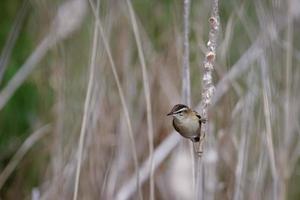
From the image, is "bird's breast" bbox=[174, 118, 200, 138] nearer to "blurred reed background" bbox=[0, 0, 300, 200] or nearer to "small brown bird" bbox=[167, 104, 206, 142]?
"small brown bird" bbox=[167, 104, 206, 142]

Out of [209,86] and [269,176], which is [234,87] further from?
[209,86]

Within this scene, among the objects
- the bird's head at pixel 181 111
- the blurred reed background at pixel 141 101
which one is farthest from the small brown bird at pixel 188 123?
the blurred reed background at pixel 141 101

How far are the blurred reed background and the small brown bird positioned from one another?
0.24 meters

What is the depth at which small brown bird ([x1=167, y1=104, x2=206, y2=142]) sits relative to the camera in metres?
1.15

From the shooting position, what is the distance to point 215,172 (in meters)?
1.77

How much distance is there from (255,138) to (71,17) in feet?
2.33

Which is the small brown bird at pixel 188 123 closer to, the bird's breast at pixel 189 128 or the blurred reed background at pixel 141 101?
the bird's breast at pixel 189 128

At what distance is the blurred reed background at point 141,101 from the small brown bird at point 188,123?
24cm

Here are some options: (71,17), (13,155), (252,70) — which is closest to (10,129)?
(13,155)

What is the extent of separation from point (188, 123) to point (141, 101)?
2.60ft

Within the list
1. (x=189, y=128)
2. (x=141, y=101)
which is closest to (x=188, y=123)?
(x=189, y=128)

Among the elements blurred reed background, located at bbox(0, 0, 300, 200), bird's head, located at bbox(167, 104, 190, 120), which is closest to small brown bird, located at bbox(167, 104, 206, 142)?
bird's head, located at bbox(167, 104, 190, 120)

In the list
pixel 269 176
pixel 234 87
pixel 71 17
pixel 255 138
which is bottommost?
pixel 269 176

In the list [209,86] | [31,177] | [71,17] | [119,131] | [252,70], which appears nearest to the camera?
[209,86]
